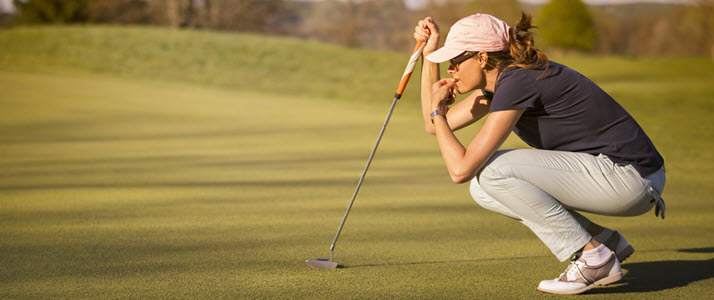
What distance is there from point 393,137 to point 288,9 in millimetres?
49874

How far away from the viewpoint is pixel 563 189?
276 cm

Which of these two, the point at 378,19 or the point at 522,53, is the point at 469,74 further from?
the point at 378,19

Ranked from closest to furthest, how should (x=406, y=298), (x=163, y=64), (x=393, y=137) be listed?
1. (x=406, y=298)
2. (x=393, y=137)
3. (x=163, y=64)

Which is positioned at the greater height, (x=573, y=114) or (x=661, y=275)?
(x=573, y=114)

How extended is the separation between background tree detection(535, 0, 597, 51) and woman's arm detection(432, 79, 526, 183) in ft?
221

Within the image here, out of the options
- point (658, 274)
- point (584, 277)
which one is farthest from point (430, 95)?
point (658, 274)

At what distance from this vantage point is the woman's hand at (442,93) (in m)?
2.87

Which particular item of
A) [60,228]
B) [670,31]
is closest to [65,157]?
[60,228]

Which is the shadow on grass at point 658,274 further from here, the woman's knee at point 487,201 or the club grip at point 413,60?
the club grip at point 413,60

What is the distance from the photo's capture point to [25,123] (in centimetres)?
973

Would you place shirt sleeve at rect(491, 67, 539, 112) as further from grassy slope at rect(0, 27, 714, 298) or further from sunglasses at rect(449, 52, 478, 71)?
grassy slope at rect(0, 27, 714, 298)

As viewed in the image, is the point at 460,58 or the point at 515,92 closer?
the point at 515,92

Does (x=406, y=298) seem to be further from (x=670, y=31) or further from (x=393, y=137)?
(x=670, y=31)

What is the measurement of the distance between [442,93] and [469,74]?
0.14 metres
